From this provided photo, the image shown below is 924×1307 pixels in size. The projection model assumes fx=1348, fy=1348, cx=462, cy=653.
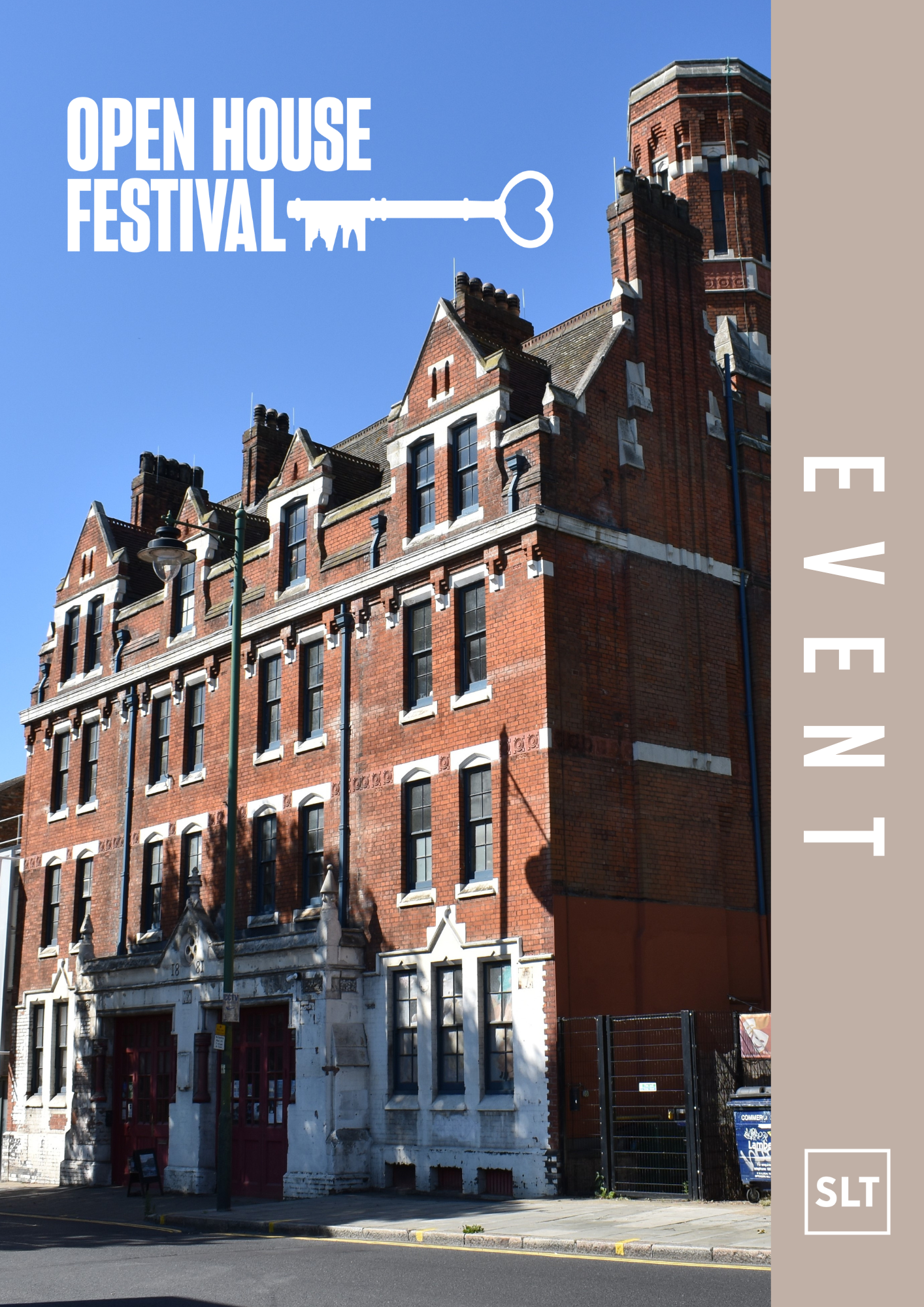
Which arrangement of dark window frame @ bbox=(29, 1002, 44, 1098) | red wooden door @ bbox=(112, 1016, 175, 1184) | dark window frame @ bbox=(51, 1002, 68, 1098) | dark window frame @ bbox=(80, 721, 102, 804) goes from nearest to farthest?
1. red wooden door @ bbox=(112, 1016, 175, 1184)
2. dark window frame @ bbox=(51, 1002, 68, 1098)
3. dark window frame @ bbox=(29, 1002, 44, 1098)
4. dark window frame @ bbox=(80, 721, 102, 804)

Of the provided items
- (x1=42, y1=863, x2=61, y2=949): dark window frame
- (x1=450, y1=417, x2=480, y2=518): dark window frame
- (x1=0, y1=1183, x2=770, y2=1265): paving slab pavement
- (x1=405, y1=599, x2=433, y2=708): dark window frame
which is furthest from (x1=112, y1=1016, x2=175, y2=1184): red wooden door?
(x1=450, y1=417, x2=480, y2=518): dark window frame

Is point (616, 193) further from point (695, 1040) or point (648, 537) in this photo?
point (695, 1040)

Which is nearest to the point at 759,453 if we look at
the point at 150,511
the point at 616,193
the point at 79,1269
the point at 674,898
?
the point at 616,193

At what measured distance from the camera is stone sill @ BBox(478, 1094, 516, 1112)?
849 inches

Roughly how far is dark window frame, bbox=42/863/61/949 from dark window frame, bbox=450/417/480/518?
16.7m

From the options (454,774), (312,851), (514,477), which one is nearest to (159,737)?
(312,851)

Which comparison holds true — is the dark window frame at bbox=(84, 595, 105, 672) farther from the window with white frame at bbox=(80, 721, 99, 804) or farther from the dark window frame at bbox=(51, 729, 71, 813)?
the dark window frame at bbox=(51, 729, 71, 813)

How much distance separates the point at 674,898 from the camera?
23.7m

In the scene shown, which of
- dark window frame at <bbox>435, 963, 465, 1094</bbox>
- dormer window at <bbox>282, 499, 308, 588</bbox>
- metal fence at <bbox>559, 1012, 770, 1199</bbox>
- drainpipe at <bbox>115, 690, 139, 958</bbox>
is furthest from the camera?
drainpipe at <bbox>115, 690, 139, 958</bbox>

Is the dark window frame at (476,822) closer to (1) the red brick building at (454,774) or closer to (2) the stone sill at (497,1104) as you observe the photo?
(1) the red brick building at (454,774)

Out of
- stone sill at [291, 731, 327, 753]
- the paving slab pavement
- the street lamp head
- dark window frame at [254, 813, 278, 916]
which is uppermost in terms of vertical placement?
the street lamp head

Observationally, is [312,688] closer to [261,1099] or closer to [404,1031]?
[404,1031]

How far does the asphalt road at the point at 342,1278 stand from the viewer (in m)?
11.7
